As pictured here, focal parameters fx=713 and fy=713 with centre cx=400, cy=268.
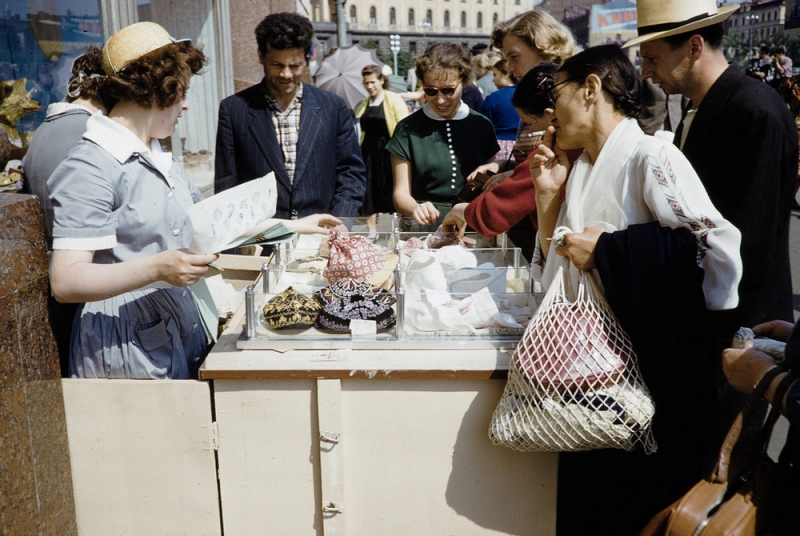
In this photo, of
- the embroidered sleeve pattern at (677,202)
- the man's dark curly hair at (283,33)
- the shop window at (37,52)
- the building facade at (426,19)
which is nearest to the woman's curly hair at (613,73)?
the embroidered sleeve pattern at (677,202)

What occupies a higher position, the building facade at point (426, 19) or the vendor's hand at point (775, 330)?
the building facade at point (426, 19)

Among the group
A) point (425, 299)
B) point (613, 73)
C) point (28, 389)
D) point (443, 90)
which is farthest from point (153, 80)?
point (443, 90)

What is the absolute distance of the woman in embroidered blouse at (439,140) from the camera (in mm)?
3602

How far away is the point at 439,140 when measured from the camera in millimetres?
3648

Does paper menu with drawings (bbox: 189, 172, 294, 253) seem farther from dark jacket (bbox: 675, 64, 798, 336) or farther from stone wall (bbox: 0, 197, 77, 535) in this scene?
dark jacket (bbox: 675, 64, 798, 336)

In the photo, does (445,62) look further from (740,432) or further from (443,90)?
(740,432)

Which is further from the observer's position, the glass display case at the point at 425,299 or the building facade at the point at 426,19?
the building facade at the point at 426,19

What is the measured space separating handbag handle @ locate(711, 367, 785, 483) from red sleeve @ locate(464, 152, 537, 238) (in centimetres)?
101

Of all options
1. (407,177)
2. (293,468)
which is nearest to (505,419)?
(293,468)

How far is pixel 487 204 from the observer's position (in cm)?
253

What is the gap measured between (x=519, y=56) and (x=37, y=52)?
2799 mm

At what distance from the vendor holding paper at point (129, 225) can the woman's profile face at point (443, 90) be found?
163 cm

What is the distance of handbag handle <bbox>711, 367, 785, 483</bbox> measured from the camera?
5.42 ft

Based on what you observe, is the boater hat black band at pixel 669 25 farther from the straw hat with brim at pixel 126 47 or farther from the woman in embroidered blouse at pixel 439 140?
the straw hat with brim at pixel 126 47
